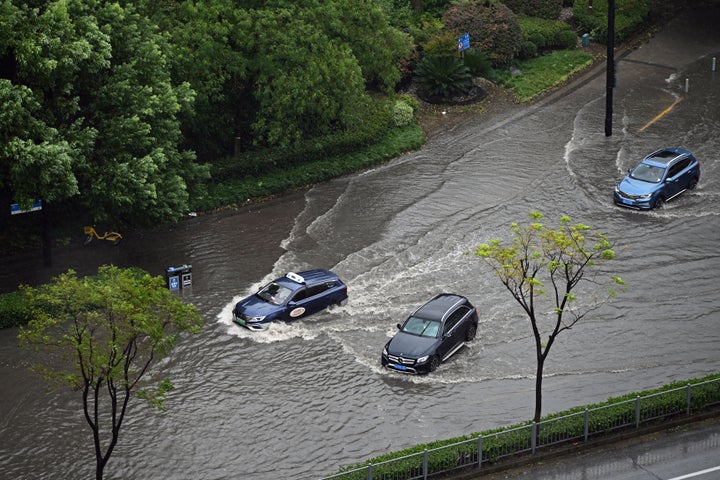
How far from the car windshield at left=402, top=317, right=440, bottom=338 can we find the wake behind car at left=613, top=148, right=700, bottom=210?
14345 millimetres

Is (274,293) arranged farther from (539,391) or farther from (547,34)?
(547,34)

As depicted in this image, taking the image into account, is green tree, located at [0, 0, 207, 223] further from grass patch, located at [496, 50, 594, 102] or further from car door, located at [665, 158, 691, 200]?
grass patch, located at [496, 50, 594, 102]

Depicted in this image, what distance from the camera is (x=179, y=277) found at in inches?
1448

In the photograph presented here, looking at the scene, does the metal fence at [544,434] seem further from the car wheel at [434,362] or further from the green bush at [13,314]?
the green bush at [13,314]

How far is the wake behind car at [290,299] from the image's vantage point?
3381 cm

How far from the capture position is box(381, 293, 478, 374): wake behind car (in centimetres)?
3097

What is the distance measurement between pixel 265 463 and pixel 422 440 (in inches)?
170

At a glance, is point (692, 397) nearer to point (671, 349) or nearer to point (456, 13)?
point (671, 349)

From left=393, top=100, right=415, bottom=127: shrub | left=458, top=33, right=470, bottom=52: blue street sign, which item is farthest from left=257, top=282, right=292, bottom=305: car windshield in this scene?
left=458, top=33, right=470, bottom=52: blue street sign

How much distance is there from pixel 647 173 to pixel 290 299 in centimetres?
1768

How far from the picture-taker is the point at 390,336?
33344 millimetres

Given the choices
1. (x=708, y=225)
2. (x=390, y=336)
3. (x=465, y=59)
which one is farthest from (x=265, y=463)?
(x=465, y=59)

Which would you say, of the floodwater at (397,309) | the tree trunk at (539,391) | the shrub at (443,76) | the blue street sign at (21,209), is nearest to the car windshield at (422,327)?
the floodwater at (397,309)

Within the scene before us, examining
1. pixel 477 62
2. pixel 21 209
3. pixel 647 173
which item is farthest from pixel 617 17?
pixel 21 209
